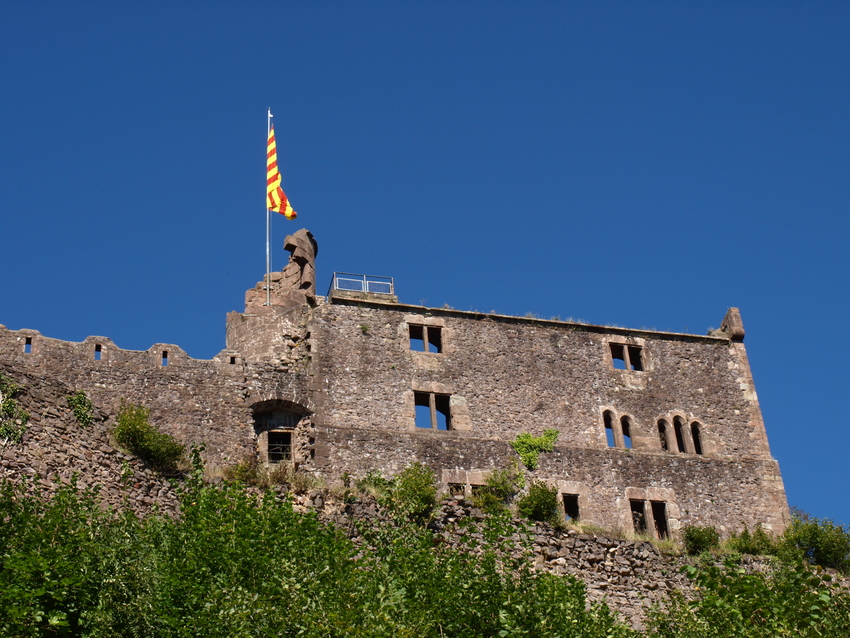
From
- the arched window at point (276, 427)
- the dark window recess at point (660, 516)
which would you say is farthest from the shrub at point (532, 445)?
the arched window at point (276, 427)

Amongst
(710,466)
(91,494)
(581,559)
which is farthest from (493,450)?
(91,494)

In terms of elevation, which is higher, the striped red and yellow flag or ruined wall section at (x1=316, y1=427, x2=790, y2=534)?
the striped red and yellow flag

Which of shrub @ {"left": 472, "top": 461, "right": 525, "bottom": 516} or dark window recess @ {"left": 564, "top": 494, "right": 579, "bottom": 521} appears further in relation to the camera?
dark window recess @ {"left": 564, "top": 494, "right": 579, "bottom": 521}

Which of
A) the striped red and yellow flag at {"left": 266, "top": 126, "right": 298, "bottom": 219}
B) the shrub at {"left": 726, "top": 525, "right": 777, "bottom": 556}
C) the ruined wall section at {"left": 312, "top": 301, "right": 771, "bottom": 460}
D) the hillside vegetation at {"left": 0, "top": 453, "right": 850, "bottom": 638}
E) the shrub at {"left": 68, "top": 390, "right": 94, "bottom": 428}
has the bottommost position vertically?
the hillside vegetation at {"left": 0, "top": 453, "right": 850, "bottom": 638}

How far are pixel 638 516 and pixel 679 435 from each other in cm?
344

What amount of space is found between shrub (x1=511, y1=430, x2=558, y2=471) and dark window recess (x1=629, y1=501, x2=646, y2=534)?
9.22 feet

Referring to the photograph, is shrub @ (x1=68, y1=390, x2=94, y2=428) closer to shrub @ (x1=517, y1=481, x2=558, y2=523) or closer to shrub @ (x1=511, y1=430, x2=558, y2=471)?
shrub @ (x1=517, y1=481, x2=558, y2=523)

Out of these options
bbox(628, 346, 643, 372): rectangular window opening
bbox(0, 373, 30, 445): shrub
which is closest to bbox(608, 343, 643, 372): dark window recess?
bbox(628, 346, 643, 372): rectangular window opening

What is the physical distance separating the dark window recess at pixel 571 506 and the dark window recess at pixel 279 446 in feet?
25.5

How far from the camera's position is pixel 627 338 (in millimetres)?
38875

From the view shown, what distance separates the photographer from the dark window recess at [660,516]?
117 feet

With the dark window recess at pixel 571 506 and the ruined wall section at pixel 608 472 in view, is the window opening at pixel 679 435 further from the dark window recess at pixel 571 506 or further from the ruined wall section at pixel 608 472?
the dark window recess at pixel 571 506

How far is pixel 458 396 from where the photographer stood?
35969 millimetres

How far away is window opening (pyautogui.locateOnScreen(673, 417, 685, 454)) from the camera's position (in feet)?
123
